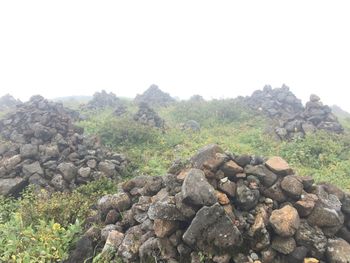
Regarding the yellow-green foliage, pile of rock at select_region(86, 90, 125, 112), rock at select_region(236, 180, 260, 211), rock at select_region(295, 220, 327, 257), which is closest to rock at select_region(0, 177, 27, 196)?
the yellow-green foliage

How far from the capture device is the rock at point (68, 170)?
13.4 m

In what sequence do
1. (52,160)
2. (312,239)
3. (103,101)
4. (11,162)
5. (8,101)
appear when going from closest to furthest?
1. (312,239)
2. (11,162)
3. (52,160)
4. (103,101)
5. (8,101)

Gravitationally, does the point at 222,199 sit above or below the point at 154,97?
above

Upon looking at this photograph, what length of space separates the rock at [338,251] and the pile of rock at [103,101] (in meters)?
30.4

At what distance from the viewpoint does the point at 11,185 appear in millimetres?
12398

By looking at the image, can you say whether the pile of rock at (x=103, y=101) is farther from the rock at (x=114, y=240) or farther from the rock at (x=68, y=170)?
the rock at (x=114, y=240)

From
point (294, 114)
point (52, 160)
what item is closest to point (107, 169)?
point (52, 160)

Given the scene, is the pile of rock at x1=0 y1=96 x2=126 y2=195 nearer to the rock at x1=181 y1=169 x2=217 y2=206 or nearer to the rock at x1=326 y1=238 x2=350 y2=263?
the rock at x1=181 y1=169 x2=217 y2=206

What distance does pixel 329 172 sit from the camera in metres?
15.2

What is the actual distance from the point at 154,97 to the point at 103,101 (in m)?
8.10

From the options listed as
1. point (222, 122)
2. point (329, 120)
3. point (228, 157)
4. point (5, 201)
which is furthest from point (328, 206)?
point (222, 122)

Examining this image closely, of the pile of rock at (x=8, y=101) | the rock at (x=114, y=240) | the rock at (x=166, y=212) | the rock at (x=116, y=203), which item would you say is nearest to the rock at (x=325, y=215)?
the rock at (x=166, y=212)

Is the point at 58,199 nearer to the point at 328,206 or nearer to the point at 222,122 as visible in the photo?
the point at 328,206

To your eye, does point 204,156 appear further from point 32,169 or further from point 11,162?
point 11,162
